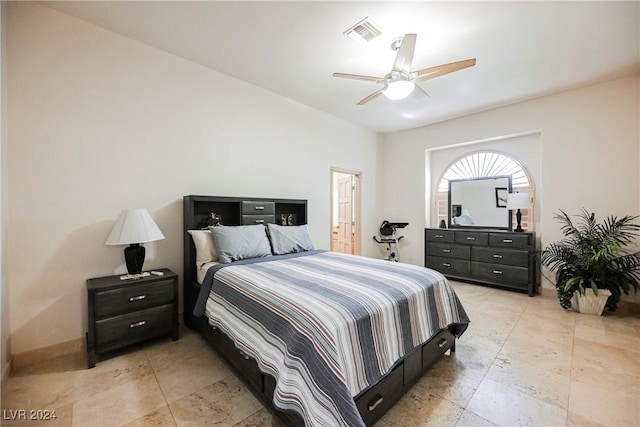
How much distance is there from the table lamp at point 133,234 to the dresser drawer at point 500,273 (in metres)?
4.67

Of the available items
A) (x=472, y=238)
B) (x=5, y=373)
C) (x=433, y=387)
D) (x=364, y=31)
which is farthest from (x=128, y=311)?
(x=472, y=238)

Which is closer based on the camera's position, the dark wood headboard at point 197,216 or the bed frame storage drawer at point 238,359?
the bed frame storage drawer at point 238,359

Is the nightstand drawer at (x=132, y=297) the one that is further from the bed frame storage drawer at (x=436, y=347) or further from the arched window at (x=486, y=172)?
the arched window at (x=486, y=172)

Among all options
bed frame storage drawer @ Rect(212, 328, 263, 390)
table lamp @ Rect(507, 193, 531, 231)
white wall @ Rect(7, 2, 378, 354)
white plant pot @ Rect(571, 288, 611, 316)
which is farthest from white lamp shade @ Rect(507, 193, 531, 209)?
bed frame storage drawer @ Rect(212, 328, 263, 390)

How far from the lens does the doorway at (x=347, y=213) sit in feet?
17.6

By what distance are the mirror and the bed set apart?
3035 millimetres

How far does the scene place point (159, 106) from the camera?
281 centimetres

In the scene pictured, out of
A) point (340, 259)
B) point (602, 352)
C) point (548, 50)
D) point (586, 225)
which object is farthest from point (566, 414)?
point (548, 50)

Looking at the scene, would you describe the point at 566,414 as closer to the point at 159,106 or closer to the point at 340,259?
the point at 340,259

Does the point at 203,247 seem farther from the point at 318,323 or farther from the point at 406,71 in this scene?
the point at 406,71

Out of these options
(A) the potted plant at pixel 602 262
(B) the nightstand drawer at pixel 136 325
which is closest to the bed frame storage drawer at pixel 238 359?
(B) the nightstand drawer at pixel 136 325

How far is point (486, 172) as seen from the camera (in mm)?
4734

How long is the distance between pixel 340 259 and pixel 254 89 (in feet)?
8.72

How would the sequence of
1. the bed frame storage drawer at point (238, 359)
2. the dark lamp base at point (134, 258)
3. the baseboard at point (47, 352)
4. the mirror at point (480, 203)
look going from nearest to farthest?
Result: the bed frame storage drawer at point (238, 359), the baseboard at point (47, 352), the dark lamp base at point (134, 258), the mirror at point (480, 203)
